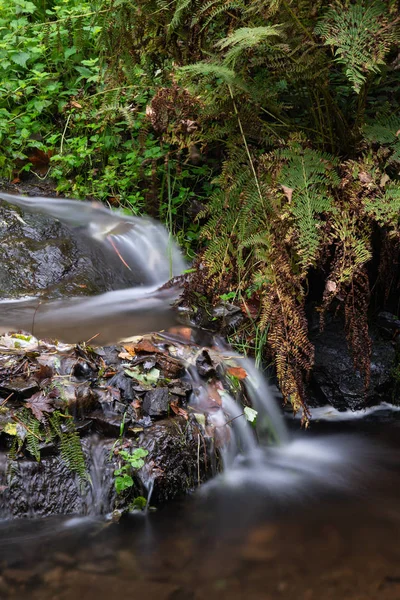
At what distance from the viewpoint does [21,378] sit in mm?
2775

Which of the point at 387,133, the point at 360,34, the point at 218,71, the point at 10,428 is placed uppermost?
the point at 360,34

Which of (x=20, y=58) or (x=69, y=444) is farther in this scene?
(x=20, y=58)

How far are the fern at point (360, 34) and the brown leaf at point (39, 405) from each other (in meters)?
2.13

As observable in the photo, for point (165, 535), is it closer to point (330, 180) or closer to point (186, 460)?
point (186, 460)

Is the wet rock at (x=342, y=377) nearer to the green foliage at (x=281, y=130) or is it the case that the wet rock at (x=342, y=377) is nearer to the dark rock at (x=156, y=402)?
the green foliage at (x=281, y=130)

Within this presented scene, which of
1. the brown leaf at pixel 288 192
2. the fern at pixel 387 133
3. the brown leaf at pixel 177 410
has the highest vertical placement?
the fern at pixel 387 133

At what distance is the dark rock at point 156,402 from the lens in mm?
2873

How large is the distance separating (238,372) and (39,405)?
3.99 ft

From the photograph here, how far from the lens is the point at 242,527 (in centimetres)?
256

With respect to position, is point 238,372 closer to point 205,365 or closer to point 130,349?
point 205,365

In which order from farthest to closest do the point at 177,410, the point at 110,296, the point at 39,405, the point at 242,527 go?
the point at 110,296 < the point at 177,410 < the point at 39,405 < the point at 242,527

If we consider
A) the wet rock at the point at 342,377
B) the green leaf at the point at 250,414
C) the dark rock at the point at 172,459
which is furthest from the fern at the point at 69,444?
the wet rock at the point at 342,377

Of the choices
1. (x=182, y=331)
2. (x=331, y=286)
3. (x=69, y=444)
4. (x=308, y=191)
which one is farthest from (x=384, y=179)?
(x=69, y=444)

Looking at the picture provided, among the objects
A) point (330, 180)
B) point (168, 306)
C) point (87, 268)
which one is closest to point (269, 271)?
point (330, 180)
